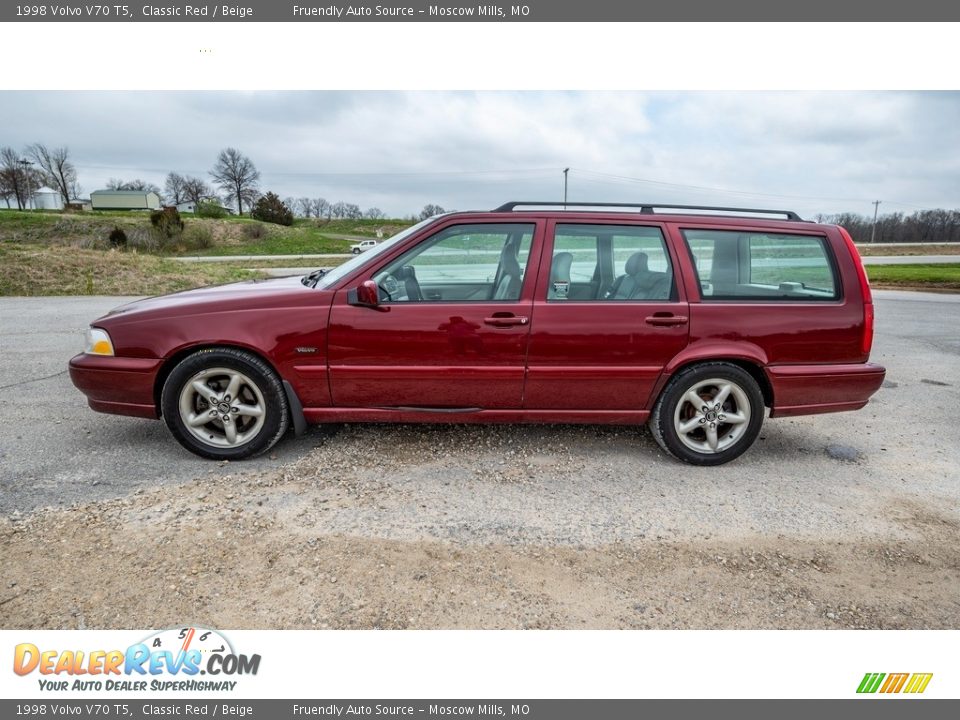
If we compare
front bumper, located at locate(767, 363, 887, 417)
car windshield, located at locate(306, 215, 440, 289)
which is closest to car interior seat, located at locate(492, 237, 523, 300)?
car windshield, located at locate(306, 215, 440, 289)

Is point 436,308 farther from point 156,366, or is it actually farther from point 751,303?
point 751,303

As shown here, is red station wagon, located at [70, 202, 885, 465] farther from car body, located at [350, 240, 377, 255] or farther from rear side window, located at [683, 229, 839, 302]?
car body, located at [350, 240, 377, 255]

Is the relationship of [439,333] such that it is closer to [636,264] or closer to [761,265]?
[636,264]

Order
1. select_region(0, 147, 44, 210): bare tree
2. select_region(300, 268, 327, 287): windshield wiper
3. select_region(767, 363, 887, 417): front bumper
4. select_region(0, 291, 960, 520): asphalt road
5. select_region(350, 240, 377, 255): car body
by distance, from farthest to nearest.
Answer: select_region(0, 147, 44, 210): bare tree → select_region(350, 240, 377, 255): car body → select_region(300, 268, 327, 287): windshield wiper → select_region(767, 363, 887, 417): front bumper → select_region(0, 291, 960, 520): asphalt road

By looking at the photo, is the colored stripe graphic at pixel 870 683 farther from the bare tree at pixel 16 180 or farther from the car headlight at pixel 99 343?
the bare tree at pixel 16 180

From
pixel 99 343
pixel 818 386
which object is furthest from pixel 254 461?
pixel 818 386

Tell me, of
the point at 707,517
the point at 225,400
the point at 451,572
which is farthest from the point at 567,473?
the point at 225,400

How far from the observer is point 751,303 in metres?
3.51

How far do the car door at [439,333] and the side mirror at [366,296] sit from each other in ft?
0.07

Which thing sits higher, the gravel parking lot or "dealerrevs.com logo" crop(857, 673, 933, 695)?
the gravel parking lot

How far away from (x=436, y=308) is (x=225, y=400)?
1468mm

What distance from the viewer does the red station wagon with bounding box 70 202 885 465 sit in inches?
134

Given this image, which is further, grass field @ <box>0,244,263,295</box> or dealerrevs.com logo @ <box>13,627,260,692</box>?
grass field @ <box>0,244,263,295</box>

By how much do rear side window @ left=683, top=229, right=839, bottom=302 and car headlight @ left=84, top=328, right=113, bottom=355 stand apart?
3801 mm
